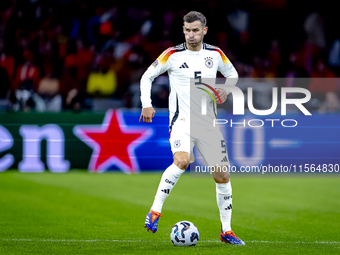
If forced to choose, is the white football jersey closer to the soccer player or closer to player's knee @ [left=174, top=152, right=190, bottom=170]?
the soccer player

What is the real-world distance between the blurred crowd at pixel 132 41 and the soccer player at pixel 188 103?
6.85 m

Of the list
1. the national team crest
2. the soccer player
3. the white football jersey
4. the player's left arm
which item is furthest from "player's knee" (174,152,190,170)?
the national team crest

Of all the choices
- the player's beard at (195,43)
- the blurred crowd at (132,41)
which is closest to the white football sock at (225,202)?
the player's beard at (195,43)

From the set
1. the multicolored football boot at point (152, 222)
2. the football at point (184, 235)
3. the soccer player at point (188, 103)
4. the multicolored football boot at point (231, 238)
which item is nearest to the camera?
the multicolored football boot at point (152, 222)

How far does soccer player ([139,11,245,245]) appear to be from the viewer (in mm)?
5324

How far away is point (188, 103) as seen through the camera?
215 inches

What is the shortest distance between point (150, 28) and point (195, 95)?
8.72 meters

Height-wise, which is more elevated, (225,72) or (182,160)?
(225,72)

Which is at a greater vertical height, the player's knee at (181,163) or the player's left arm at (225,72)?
the player's left arm at (225,72)

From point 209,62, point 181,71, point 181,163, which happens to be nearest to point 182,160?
point 181,163

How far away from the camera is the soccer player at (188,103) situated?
17.5ft

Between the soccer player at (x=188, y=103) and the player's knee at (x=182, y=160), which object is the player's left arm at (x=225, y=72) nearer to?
the soccer player at (x=188, y=103)

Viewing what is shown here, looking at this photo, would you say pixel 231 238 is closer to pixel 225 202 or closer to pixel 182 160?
pixel 225 202

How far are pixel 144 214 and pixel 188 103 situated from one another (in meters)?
2.48
